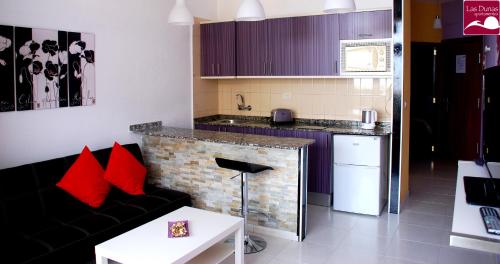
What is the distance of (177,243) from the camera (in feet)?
8.93

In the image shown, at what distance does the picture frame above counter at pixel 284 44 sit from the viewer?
4.71m

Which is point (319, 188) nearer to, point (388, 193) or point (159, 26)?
point (388, 193)

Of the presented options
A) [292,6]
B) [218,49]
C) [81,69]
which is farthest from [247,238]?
[292,6]

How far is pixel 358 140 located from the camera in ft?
14.9

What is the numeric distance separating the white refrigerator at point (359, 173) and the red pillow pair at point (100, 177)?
2070 mm

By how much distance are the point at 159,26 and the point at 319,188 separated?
258cm

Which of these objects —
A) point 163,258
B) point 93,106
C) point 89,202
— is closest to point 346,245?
point 163,258

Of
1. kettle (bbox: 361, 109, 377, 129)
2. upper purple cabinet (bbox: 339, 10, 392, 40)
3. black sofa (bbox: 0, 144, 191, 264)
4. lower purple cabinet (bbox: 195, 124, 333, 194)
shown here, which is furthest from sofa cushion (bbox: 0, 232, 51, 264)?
upper purple cabinet (bbox: 339, 10, 392, 40)

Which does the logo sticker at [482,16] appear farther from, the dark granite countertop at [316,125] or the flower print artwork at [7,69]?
the flower print artwork at [7,69]

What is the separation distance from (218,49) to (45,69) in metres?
2.41

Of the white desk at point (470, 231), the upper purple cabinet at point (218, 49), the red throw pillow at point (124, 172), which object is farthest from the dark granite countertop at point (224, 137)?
the white desk at point (470, 231)

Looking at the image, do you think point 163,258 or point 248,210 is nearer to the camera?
point 163,258

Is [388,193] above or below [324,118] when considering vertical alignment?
below

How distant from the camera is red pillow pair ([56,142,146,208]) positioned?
3592mm
